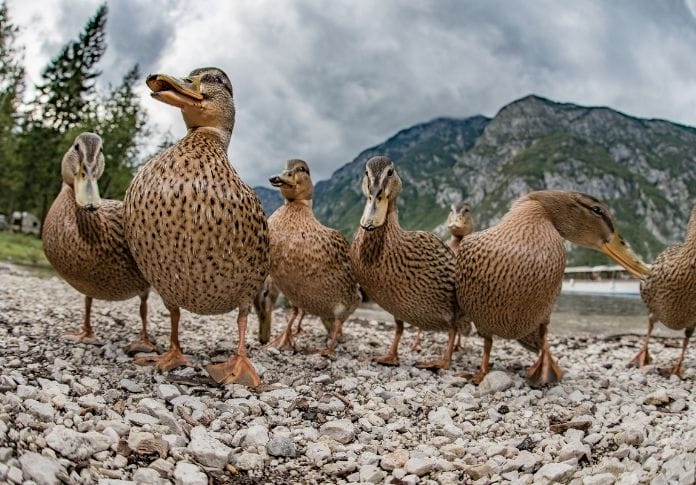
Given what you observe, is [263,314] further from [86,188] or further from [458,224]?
[458,224]

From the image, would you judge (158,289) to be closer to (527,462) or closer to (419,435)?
(419,435)

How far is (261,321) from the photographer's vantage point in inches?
275

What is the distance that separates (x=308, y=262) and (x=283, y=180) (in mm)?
1006

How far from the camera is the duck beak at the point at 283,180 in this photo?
635 centimetres

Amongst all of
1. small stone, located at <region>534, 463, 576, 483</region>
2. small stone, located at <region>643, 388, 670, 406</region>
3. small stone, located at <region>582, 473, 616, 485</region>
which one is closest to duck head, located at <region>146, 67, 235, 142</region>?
small stone, located at <region>534, 463, 576, 483</region>

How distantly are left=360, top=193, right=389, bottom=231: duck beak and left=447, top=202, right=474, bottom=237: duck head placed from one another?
12.2ft

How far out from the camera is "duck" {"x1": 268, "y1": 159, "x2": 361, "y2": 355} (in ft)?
20.0

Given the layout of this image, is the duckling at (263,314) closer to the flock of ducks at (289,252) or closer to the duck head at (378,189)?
the flock of ducks at (289,252)

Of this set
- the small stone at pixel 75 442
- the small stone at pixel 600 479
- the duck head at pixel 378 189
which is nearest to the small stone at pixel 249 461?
the small stone at pixel 75 442

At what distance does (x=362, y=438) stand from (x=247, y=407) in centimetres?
80

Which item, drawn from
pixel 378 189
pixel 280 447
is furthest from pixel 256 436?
pixel 378 189

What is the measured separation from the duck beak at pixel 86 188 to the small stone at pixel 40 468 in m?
2.72

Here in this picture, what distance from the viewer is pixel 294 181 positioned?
6469mm

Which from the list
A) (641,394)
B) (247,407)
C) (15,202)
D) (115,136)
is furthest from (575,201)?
(15,202)
